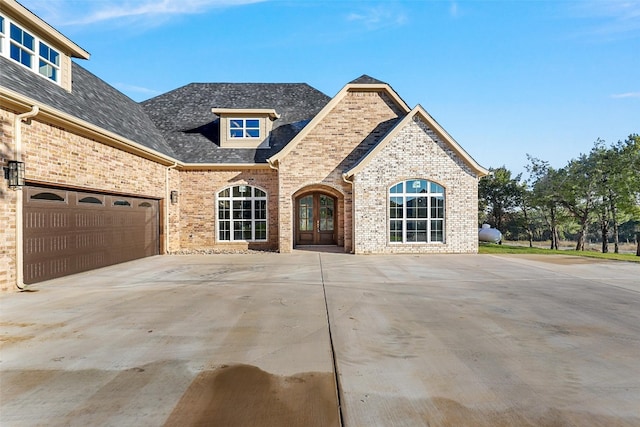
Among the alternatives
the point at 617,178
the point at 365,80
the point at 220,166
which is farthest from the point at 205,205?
the point at 617,178

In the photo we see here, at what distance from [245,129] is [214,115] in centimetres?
273

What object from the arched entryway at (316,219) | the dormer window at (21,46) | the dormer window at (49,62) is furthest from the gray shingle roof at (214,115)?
the dormer window at (21,46)

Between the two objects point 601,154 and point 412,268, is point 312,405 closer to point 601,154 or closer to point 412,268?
point 412,268

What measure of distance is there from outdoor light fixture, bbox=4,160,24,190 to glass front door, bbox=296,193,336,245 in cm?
1182

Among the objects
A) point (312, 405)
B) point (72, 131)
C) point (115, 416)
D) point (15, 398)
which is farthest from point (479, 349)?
point (72, 131)

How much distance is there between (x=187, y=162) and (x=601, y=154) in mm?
24769

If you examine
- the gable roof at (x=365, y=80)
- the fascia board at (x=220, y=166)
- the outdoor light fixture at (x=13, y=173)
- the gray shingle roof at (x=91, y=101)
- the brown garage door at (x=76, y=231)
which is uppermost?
the gable roof at (x=365, y=80)

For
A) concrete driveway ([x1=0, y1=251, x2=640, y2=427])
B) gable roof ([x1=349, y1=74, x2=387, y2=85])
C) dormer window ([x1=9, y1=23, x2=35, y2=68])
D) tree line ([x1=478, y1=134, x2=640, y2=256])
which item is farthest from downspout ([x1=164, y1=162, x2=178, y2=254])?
tree line ([x1=478, y1=134, x2=640, y2=256])

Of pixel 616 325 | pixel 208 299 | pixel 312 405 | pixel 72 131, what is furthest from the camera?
pixel 72 131

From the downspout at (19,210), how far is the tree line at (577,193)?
2475cm

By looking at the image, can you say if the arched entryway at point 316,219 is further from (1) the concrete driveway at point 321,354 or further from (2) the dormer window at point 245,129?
(1) the concrete driveway at point 321,354

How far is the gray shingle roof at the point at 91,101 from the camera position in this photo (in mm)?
8570

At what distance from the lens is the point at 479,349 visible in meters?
4.28

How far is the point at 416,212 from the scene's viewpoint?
48.1ft
